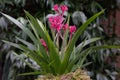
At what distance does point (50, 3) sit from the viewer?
9.80 feet

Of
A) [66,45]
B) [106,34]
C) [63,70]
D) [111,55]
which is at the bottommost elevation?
[111,55]

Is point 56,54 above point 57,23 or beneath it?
beneath

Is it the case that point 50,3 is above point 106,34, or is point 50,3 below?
above

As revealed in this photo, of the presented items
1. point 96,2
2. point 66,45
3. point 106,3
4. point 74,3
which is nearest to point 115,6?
point 106,3

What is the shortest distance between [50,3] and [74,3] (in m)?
0.25

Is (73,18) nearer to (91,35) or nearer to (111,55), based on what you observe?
(91,35)

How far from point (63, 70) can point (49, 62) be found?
0.29ft

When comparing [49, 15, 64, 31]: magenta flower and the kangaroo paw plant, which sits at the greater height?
[49, 15, 64, 31]: magenta flower

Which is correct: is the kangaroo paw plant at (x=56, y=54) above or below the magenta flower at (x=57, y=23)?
below

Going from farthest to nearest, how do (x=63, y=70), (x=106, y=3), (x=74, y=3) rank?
(x=106, y=3) < (x=74, y=3) < (x=63, y=70)

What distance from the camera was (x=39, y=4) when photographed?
3.15m

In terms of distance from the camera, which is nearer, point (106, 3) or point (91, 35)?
point (91, 35)

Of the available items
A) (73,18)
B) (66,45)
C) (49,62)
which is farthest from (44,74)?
(73,18)

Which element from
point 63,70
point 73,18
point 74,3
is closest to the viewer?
point 63,70
